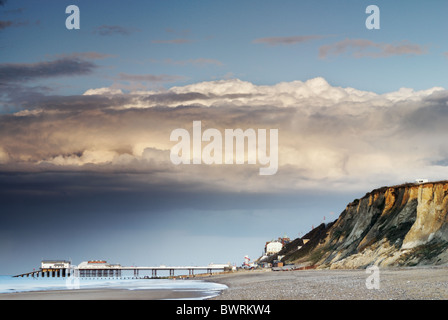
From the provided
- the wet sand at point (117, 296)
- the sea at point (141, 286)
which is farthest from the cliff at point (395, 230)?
the wet sand at point (117, 296)

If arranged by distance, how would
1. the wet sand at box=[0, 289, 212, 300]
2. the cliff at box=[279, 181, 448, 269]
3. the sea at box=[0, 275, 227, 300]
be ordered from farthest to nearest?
the cliff at box=[279, 181, 448, 269]
the sea at box=[0, 275, 227, 300]
the wet sand at box=[0, 289, 212, 300]

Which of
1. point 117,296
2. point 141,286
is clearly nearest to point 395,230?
point 141,286

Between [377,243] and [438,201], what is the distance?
12148mm

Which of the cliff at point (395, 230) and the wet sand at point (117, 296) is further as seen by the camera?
the cliff at point (395, 230)

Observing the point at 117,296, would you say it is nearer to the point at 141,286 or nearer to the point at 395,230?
the point at 141,286

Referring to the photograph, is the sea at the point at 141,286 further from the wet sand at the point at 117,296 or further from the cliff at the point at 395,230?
the cliff at the point at 395,230

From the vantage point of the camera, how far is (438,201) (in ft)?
250

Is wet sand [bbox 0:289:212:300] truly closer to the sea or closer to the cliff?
the sea

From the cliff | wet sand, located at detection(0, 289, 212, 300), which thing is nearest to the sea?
wet sand, located at detection(0, 289, 212, 300)

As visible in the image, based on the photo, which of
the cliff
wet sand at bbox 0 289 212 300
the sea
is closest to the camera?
wet sand at bbox 0 289 212 300

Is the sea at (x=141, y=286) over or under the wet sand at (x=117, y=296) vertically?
under

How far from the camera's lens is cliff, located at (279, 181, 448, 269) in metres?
69.8

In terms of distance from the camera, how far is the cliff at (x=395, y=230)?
6975cm

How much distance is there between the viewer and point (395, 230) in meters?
86.4
